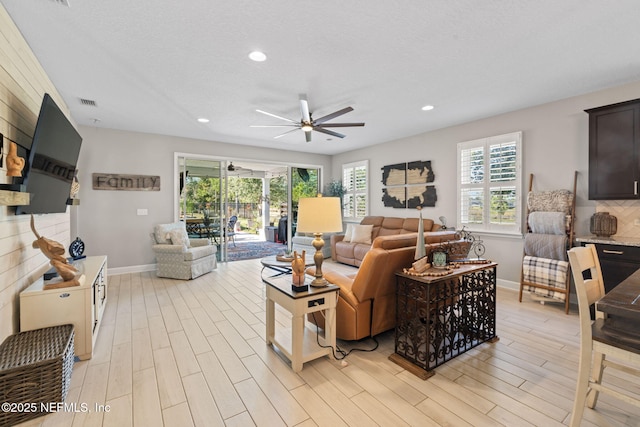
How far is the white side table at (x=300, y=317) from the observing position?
226 centimetres

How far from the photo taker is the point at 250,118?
15.2 feet

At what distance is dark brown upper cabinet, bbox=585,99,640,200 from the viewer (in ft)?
10.4

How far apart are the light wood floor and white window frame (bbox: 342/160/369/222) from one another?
441 centimetres

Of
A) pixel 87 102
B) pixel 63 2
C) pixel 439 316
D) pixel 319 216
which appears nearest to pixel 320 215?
pixel 319 216

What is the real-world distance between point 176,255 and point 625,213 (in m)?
6.46

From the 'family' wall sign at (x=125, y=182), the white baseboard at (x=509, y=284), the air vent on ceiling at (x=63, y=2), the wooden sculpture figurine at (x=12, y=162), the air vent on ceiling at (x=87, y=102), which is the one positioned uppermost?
the air vent on ceiling at (x=87, y=102)

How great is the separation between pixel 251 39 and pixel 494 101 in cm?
340

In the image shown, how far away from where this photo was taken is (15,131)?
2.36m

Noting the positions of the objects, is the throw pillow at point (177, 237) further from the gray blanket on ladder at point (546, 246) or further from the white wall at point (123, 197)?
the gray blanket on ladder at point (546, 246)

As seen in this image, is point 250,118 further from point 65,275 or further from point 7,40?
point 65,275

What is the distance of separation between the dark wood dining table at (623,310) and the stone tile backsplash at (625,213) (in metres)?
2.44

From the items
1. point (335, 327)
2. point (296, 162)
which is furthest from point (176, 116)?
point (335, 327)

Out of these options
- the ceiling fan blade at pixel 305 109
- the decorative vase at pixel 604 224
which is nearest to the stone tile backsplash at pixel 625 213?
the decorative vase at pixel 604 224

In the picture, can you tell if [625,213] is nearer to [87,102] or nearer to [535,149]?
[535,149]
